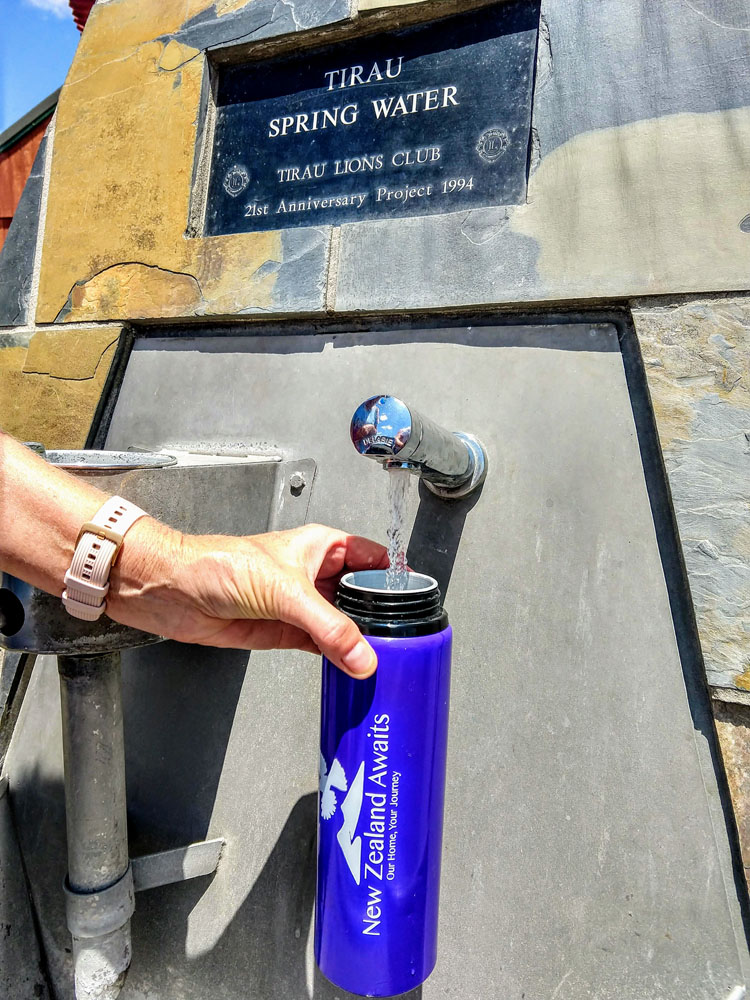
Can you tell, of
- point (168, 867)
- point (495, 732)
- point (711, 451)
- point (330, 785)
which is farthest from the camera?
A: point (168, 867)

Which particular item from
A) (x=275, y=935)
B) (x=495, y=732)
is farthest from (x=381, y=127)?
(x=275, y=935)

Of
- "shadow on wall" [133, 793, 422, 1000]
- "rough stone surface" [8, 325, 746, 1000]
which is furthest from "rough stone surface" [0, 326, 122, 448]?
"shadow on wall" [133, 793, 422, 1000]

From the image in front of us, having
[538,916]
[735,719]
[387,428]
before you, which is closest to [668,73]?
[387,428]

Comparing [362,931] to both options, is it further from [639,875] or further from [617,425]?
[617,425]

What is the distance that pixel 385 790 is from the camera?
1.00m

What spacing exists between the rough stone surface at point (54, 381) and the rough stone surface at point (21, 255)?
0.08 meters

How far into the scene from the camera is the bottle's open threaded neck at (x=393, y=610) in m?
Result: 0.99

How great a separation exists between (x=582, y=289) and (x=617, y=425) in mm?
267

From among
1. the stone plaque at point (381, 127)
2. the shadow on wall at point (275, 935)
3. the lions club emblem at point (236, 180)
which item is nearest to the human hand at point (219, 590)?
the shadow on wall at point (275, 935)

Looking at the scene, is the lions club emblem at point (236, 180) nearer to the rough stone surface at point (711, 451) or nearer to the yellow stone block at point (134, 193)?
the yellow stone block at point (134, 193)

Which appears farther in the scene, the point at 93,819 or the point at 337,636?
the point at 93,819

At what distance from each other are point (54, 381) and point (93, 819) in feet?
3.82

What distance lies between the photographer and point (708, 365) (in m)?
1.18

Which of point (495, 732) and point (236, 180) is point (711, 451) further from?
point (236, 180)
